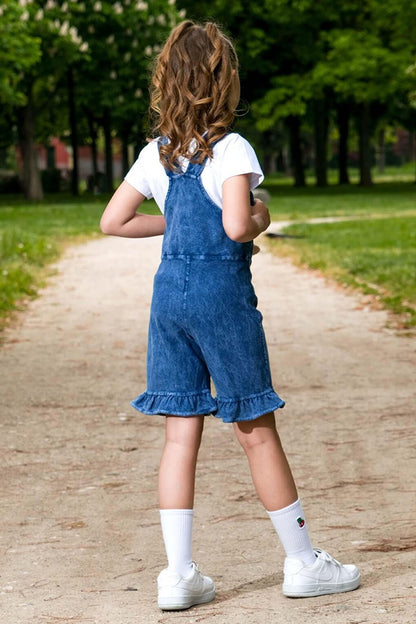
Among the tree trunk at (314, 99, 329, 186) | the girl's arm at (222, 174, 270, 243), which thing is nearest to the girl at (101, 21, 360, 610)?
the girl's arm at (222, 174, 270, 243)

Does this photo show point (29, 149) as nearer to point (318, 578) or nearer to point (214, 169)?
point (214, 169)

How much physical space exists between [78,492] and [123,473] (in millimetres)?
349

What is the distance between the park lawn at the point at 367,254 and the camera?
11311mm

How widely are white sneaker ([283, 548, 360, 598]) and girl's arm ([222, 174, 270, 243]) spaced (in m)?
0.99

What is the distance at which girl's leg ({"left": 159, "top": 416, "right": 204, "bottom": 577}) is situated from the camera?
11.4 ft

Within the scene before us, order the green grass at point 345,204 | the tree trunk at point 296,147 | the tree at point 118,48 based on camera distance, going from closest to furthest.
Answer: the green grass at point 345,204 < the tree at point 118,48 < the tree trunk at point 296,147

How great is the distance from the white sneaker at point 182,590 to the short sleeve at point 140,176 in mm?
1148

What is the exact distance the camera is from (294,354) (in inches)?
326

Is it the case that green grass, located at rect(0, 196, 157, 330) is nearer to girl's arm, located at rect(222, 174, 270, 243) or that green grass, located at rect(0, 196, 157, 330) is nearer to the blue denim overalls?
the blue denim overalls

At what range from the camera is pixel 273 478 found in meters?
3.48

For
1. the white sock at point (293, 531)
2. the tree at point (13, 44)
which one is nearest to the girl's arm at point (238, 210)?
the white sock at point (293, 531)

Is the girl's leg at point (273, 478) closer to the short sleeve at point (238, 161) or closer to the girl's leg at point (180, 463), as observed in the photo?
the girl's leg at point (180, 463)

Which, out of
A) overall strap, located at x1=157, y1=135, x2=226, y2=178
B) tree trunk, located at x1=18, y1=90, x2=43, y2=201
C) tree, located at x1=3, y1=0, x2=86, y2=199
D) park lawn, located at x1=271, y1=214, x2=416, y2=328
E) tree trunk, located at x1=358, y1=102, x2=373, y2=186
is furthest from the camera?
tree trunk, located at x1=358, y1=102, x2=373, y2=186

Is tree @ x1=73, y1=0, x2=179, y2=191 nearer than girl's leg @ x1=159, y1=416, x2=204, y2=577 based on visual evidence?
No
